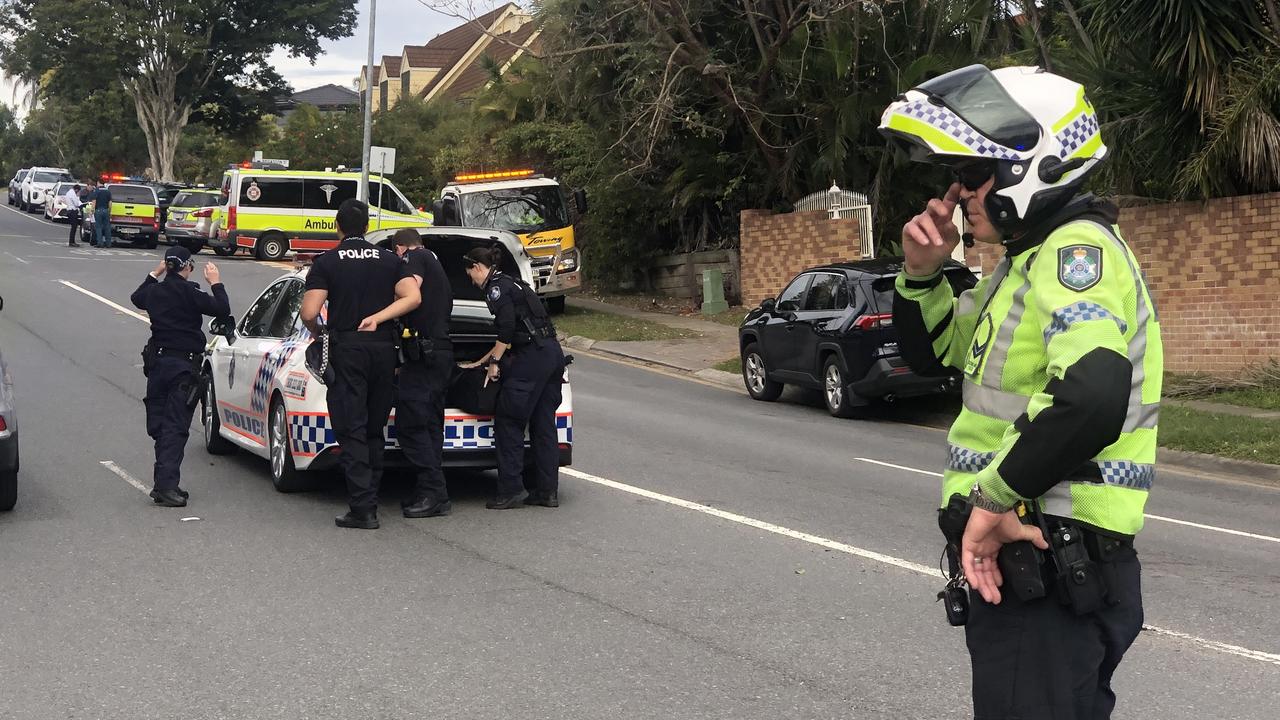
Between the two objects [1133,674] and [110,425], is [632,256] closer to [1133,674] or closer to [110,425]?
[110,425]

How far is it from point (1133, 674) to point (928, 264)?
3099 millimetres

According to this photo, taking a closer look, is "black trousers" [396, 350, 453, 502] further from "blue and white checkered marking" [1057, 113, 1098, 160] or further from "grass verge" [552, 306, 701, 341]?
"grass verge" [552, 306, 701, 341]

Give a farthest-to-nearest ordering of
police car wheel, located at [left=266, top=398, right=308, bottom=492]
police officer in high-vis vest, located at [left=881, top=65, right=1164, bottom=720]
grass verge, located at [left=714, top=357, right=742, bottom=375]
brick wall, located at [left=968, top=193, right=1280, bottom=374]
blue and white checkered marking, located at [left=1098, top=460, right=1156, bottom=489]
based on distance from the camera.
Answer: grass verge, located at [left=714, top=357, right=742, bottom=375] → brick wall, located at [left=968, top=193, right=1280, bottom=374] → police car wheel, located at [left=266, top=398, right=308, bottom=492] → blue and white checkered marking, located at [left=1098, top=460, right=1156, bottom=489] → police officer in high-vis vest, located at [left=881, top=65, right=1164, bottom=720]

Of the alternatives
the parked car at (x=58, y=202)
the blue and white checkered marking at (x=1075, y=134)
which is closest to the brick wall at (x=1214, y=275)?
the blue and white checkered marking at (x=1075, y=134)

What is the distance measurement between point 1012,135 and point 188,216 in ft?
122

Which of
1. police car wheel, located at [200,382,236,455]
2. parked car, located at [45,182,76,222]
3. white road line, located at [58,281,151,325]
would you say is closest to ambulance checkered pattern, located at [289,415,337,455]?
police car wheel, located at [200,382,236,455]

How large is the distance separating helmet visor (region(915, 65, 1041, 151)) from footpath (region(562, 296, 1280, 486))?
34.7 feet

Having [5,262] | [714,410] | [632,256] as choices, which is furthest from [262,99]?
[714,410]

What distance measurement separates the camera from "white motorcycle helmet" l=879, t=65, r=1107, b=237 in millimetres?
3109

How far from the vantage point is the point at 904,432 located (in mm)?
14789

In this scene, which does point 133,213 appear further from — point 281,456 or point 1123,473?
point 1123,473

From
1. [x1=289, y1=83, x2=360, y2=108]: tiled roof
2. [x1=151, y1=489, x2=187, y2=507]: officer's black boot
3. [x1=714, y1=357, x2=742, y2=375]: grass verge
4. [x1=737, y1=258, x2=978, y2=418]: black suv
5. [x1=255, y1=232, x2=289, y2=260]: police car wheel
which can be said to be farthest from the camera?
[x1=289, y1=83, x2=360, y2=108]: tiled roof

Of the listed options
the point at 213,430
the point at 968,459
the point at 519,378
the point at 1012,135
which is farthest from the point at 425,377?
the point at 1012,135

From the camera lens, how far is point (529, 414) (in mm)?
9242
